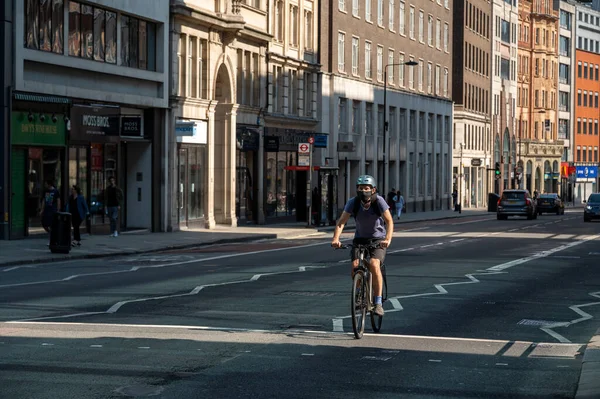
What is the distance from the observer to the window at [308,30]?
6274 centimetres

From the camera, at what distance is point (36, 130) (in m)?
37.7

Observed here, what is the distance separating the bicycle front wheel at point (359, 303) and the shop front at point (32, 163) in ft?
75.8

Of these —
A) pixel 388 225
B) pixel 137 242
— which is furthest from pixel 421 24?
pixel 388 225

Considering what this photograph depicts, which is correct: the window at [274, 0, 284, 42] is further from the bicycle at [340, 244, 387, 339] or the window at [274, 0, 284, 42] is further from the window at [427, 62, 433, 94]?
the bicycle at [340, 244, 387, 339]

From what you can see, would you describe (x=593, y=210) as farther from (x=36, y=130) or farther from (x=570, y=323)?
(x=570, y=323)

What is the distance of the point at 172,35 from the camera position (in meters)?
45.9

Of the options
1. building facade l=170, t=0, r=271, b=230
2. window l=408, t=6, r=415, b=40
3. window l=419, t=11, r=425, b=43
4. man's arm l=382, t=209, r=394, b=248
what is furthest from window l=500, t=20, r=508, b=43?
man's arm l=382, t=209, r=394, b=248

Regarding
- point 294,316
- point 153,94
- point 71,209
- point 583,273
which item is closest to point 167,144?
point 153,94

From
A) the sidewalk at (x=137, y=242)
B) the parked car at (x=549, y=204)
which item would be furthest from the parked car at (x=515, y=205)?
the sidewalk at (x=137, y=242)

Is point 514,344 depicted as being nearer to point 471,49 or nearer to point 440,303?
point 440,303

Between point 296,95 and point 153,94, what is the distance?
56.6 feet

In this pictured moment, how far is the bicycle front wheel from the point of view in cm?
1459

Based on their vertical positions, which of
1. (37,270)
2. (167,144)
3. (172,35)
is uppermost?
(172,35)

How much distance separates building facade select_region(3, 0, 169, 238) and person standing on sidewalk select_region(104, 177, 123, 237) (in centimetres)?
113
